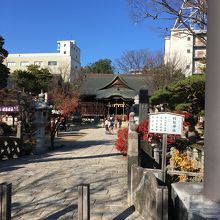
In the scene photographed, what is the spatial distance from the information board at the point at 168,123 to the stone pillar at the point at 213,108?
2.81 m

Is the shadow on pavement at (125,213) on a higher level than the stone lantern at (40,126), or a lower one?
lower

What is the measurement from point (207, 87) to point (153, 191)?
186cm

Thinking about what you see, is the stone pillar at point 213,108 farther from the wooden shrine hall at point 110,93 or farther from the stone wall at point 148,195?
the wooden shrine hall at point 110,93

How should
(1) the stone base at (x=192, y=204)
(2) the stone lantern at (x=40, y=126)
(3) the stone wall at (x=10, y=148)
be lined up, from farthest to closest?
(2) the stone lantern at (x=40, y=126), (3) the stone wall at (x=10, y=148), (1) the stone base at (x=192, y=204)

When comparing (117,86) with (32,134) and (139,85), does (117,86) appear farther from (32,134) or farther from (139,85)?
(32,134)

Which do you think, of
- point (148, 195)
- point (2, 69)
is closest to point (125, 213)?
point (148, 195)

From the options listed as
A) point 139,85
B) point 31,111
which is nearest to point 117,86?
point 139,85

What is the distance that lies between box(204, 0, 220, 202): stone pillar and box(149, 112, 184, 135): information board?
281 cm

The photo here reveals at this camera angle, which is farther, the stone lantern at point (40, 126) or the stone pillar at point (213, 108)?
the stone lantern at point (40, 126)

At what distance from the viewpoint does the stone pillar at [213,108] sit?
161 inches

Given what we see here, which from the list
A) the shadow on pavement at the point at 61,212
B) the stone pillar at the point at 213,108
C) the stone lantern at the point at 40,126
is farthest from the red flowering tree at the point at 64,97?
the stone pillar at the point at 213,108

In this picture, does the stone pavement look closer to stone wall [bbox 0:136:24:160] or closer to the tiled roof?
stone wall [bbox 0:136:24:160]

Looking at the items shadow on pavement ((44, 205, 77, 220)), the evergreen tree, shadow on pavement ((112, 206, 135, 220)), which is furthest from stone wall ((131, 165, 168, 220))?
the evergreen tree

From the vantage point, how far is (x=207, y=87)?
14.0 feet
